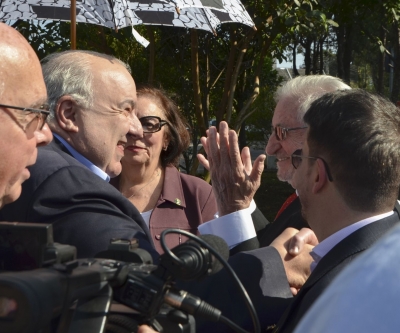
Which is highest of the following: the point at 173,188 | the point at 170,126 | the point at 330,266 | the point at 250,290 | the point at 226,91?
the point at 330,266

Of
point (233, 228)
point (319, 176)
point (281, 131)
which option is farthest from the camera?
A: point (281, 131)

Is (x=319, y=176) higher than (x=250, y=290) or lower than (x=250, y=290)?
higher

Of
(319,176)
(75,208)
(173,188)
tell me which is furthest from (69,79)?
(173,188)

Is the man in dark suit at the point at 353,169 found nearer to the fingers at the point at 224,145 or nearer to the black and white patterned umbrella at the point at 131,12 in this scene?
the fingers at the point at 224,145

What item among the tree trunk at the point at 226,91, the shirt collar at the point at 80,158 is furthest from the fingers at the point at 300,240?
the tree trunk at the point at 226,91

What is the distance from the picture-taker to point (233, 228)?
299cm

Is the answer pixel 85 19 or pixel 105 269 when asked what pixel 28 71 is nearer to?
pixel 105 269

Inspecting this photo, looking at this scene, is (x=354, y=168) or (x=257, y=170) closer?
(x=354, y=168)

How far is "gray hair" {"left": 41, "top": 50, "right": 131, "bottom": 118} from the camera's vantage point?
291 cm

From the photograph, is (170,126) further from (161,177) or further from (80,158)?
(80,158)

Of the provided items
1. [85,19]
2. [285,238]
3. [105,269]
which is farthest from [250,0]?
[105,269]

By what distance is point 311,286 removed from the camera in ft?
7.14

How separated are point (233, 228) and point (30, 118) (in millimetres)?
1148

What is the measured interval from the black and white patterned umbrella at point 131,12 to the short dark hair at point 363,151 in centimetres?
237
